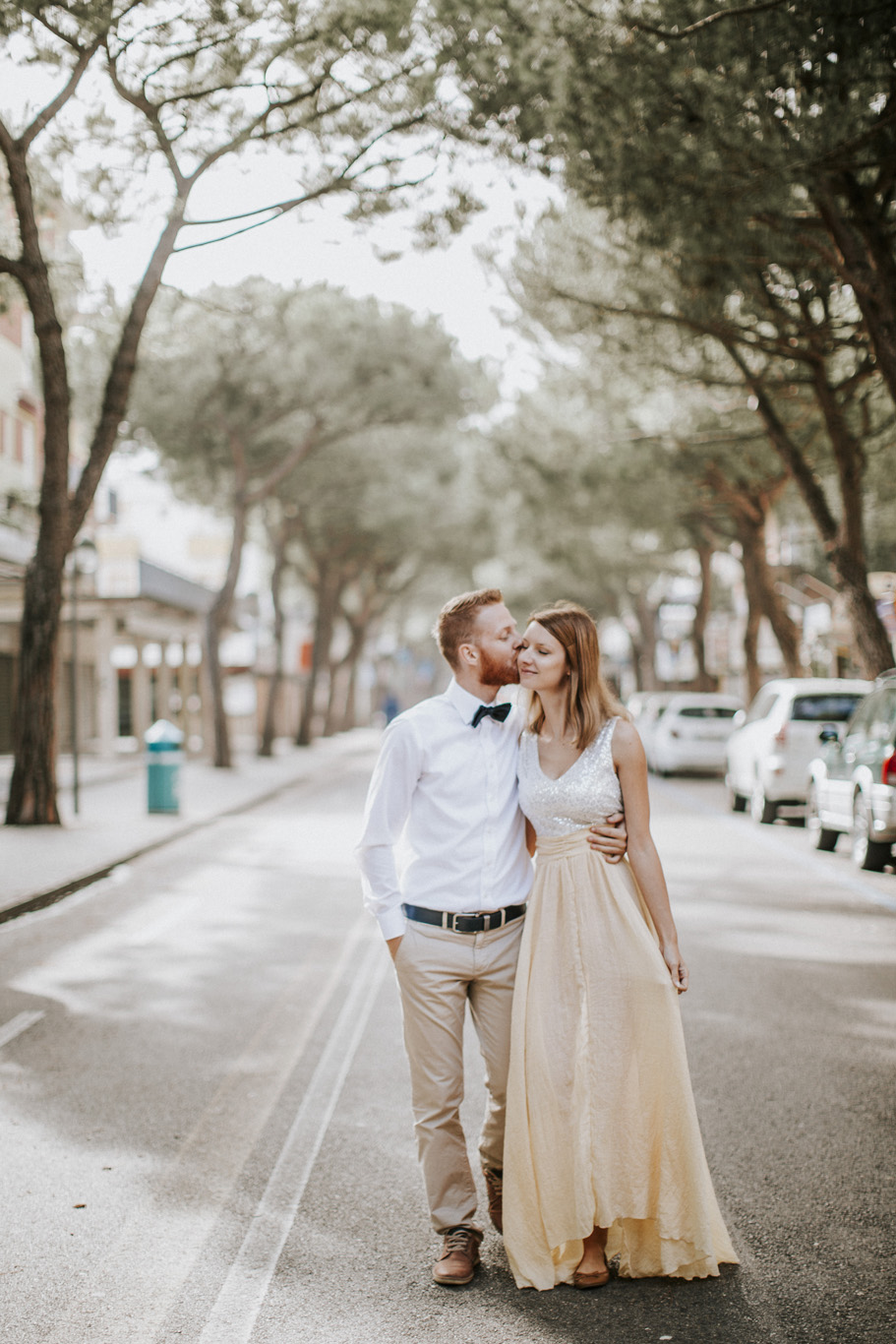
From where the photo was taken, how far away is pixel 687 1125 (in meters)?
3.48

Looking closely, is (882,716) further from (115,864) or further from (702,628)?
(702,628)

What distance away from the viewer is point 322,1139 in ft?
15.8

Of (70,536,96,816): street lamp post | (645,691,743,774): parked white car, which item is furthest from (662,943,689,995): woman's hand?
(645,691,743,774): parked white car

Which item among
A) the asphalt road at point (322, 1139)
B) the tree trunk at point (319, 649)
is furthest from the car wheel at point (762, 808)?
the tree trunk at point (319, 649)

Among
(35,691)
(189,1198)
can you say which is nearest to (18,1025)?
(189,1198)

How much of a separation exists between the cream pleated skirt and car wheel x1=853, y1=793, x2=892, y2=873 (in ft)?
27.9

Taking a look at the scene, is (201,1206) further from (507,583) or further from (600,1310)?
(507,583)

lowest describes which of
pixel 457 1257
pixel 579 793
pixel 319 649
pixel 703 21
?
pixel 457 1257

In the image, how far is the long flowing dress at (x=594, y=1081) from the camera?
3475mm

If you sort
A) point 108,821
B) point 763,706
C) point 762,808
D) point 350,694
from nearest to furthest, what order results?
point 762,808 → point 108,821 → point 763,706 → point 350,694

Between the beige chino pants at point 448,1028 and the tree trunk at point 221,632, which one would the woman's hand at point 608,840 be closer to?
the beige chino pants at point 448,1028

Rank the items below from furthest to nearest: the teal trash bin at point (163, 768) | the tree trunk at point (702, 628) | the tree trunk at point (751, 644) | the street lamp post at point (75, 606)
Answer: the tree trunk at point (702, 628) → the tree trunk at point (751, 644) → the teal trash bin at point (163, 768) → the street lamp post at point (75, 606)

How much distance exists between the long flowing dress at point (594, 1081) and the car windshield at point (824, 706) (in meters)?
12.4

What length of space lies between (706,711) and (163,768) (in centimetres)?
1168
